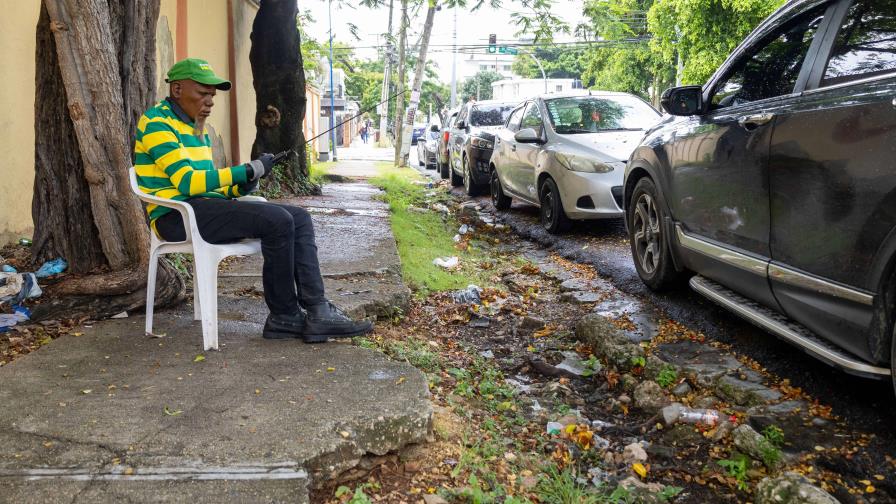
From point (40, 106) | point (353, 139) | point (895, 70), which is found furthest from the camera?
point (353, 139)

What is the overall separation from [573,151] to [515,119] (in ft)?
9.06

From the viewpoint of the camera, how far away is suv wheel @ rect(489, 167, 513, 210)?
11570mm

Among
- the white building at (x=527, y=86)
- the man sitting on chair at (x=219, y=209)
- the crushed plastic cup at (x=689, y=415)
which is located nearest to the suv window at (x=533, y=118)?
the man sitting on chair at (x=219, y=209)

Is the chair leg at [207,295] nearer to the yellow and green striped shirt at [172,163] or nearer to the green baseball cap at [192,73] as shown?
the yellow and green striped shirt at [172,163]

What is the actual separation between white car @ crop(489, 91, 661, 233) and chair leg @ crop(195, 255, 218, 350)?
16.0ft

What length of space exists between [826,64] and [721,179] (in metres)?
0.84

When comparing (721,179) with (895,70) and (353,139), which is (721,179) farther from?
(353,139)

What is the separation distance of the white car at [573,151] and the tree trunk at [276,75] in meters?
Answer: 3.36

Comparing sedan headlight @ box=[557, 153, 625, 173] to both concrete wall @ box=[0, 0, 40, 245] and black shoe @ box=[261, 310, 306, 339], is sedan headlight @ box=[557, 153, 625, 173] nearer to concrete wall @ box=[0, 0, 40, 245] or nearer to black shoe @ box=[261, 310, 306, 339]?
black shoe @ box=[261, 310, 306, 339]

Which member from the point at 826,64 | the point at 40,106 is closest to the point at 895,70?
the point at 826,64

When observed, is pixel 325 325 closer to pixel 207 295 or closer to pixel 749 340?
pixel 207 295

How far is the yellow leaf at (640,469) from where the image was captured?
3197mm

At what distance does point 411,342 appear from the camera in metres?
4.66

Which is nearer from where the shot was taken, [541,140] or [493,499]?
[493,499]
